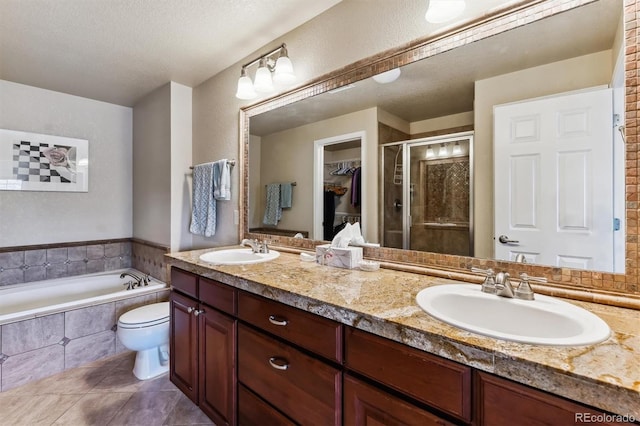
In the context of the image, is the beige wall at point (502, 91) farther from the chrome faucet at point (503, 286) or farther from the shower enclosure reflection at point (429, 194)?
the chrome faucet at point (503, 286)

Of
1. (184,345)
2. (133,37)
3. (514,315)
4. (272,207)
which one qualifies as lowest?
(184,345)

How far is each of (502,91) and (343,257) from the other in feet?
3.22

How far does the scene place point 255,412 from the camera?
4.17 ft

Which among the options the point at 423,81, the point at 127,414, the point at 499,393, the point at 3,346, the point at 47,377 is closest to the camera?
the point at 499,393

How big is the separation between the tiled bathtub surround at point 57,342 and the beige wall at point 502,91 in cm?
263

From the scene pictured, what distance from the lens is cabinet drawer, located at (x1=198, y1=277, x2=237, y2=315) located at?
1361 mm

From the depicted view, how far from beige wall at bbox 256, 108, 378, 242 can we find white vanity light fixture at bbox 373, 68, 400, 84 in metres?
0.15

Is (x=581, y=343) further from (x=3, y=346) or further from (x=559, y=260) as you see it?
(x=3, y=346)

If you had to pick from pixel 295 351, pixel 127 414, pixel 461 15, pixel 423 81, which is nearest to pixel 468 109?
pixel 423 81

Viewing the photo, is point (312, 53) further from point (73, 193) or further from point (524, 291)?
point (73, 193)

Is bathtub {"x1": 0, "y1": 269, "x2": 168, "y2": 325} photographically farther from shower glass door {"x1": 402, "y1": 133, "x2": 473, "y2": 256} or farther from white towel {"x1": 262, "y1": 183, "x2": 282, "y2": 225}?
shower glass door {"x1": 402, "y1": 133, "x2": 473, "y2": 256}

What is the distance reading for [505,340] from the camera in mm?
673

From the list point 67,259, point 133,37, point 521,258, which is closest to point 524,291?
point 521,258

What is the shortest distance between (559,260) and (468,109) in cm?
69
